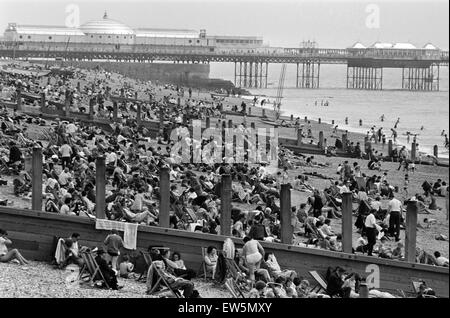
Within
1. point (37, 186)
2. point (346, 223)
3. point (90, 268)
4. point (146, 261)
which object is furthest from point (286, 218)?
point (37, 186)

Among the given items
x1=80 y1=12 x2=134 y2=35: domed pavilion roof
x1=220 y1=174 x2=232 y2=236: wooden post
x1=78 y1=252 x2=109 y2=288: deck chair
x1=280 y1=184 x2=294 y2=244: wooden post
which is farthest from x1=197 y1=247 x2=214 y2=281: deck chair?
x1=80 y1=12 x2=134 y2=35: domed pavilion roof

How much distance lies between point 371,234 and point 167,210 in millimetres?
3345

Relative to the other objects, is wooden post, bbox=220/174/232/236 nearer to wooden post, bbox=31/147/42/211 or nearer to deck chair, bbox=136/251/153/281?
deck chair, bbox=136/251/153/281

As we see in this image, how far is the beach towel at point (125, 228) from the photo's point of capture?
13745 mm

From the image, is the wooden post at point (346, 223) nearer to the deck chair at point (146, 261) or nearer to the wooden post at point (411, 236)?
the wooden post at point (411, 236)

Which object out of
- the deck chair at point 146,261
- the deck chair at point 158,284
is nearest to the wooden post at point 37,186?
the deck chair at point 146,261

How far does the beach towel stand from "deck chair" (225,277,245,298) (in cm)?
154

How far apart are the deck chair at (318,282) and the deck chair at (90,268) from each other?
Answer: 273 centimetres

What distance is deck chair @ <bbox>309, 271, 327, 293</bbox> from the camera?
1324cm

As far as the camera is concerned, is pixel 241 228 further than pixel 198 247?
Yes

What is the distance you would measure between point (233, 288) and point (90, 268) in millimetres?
1762

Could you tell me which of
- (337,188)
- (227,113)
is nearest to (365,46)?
(227,113)
